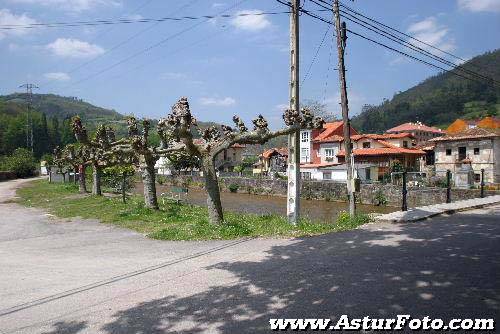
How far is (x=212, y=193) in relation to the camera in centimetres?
1315

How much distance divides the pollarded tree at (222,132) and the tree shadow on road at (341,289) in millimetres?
4074

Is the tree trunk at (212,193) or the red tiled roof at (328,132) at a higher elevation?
the red tiled roof at (328,132)

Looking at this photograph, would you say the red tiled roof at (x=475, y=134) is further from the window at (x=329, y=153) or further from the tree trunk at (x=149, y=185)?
the tree trunk at (x=149, y=185)

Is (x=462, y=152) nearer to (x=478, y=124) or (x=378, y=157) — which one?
(x=378, y=157)

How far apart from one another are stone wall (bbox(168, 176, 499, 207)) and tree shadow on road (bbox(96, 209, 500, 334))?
80.4ft

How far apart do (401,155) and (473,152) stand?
395 inches

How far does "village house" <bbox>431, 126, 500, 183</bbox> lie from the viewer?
40.2 m

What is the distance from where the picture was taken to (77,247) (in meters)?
11.4

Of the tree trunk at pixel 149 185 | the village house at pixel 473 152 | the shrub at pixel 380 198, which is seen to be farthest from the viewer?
the village house at pixel 473 152

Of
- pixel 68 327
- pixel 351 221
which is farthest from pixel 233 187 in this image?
pixel 68 327

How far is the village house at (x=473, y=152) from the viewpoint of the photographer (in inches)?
1583

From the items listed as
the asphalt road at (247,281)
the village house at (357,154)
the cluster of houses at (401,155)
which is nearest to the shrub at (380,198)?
the cluster of houses at (401,155)

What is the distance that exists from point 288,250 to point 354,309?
3755mm

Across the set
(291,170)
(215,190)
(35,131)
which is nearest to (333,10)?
(291,170)
